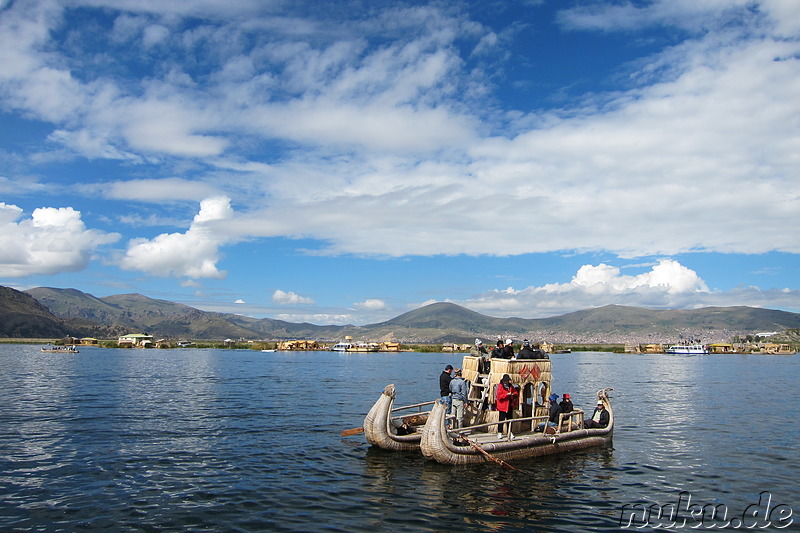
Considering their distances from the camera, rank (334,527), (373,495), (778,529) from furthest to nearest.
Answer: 1. (373,495)
2. (778,529)
3. (334,527)

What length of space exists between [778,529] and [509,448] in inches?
413

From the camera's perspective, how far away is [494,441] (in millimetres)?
25484

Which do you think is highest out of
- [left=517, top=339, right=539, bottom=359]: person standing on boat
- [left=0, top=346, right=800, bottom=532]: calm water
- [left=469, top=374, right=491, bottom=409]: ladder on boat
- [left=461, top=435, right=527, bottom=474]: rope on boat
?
[left=517, top=339, right=539, bottom=359]: person standing on boat

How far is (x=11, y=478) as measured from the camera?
21.2m

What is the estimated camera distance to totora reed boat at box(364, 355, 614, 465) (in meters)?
23.8

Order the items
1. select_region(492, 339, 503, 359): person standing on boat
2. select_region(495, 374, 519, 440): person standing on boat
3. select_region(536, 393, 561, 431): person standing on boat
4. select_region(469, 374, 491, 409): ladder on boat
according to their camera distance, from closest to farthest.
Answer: select_region(495, 374, 519, 440): person standing on boat → select_region(536, 393, 561, 431): person standing on boat → select_region(492, 339, 503, 359): person standing on boat → select_region(469, 374, 491, 409): ladder on boat

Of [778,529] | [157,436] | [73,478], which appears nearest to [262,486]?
[73,478]

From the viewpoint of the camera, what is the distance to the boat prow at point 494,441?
23.5 metres

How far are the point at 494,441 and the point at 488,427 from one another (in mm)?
3114

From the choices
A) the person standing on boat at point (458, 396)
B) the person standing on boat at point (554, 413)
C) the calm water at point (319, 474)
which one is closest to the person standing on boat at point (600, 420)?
the calm water at point (319, 474)

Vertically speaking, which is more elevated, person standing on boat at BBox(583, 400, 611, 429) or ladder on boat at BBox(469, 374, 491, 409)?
ladder on boat at BBox(469, 374, 491, 409)

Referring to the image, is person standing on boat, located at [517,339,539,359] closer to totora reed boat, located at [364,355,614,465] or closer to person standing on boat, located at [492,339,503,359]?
totora reed boat, located at [364,355,614,465]

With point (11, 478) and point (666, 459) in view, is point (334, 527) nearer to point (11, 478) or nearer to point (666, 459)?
point (11, 478)

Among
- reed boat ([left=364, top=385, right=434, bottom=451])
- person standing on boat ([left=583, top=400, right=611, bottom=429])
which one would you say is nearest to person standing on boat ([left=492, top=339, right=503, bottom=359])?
reed boat ([left=364, top=385, right=434, bottom=451])
